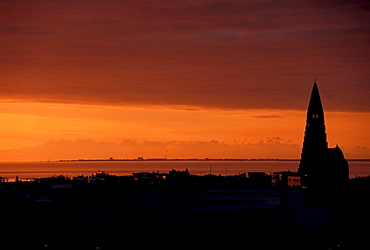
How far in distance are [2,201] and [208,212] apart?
11.5 m

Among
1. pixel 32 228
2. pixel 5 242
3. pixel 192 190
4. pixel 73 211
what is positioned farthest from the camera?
pixel 192 190

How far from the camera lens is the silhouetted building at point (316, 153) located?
7781cm

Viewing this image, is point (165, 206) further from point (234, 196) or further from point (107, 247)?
point (107, 247)

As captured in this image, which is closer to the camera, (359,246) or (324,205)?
(359,246)

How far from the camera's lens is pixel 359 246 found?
Answer: 4128 cm

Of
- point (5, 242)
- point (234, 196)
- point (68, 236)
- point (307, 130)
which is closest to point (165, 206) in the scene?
point (234, 196)

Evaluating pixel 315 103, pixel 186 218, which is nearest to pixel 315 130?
pixel 315 103

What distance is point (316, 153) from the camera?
258 feet

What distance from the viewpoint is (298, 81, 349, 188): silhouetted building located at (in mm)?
77812

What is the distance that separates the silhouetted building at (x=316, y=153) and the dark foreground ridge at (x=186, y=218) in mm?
1557

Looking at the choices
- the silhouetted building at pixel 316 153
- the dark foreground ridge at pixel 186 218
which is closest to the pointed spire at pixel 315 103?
the silhouetted building at pixel 316 153

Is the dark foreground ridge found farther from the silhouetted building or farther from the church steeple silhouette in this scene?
the church steeple silhouette

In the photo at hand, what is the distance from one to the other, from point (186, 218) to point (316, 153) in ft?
73.9

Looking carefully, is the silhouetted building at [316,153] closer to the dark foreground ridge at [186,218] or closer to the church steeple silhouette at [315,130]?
the church steeple silhouette at [315,130]
